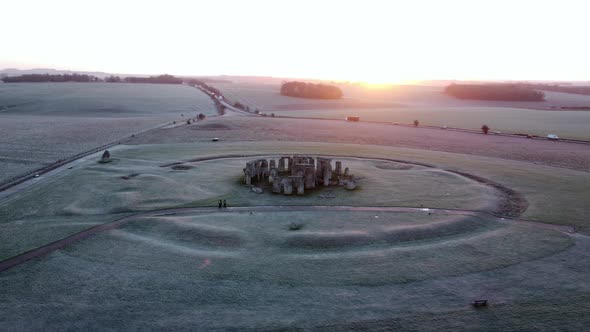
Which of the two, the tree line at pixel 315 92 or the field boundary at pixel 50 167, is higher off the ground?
the tree line at pixel 315 92

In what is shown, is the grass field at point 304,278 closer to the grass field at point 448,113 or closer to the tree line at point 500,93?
the grass field at point 448,113

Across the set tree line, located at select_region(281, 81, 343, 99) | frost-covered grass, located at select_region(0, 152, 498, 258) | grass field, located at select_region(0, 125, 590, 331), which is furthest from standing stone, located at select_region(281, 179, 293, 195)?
tree line, located at select_region(281, 81, 343, 99)

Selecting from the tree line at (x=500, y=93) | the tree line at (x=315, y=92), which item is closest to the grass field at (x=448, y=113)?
the tree line at (x=500, y=93)

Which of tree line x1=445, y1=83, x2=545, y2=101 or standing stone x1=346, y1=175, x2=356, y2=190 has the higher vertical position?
tree line x1=445, y1=83, x2=545, y2=101

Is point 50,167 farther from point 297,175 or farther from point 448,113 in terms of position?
point 448,113

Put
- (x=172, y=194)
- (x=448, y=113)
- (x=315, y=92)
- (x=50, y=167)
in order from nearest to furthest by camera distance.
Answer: (x=172, y=194), (x=50, y=167), (x=448, y=113), (x=315, y=92)

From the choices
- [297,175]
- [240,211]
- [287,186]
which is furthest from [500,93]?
[240,211]

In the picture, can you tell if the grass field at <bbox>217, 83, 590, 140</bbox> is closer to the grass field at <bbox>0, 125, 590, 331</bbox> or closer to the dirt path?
the grass field at <bbox>0, 125, 590, 331</bbox>

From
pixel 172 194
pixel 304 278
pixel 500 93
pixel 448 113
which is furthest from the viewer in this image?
pixel 500 93

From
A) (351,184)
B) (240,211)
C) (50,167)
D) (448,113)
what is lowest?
(240,211)
